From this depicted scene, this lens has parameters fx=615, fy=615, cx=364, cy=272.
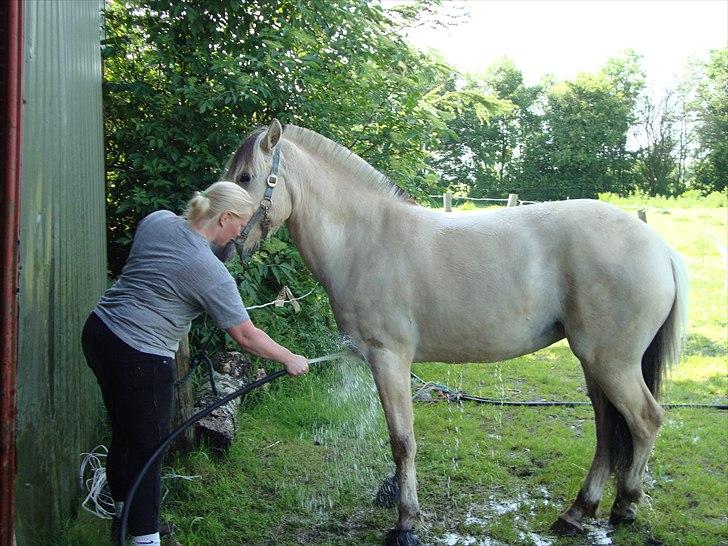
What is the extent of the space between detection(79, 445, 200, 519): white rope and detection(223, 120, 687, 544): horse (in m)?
1.49

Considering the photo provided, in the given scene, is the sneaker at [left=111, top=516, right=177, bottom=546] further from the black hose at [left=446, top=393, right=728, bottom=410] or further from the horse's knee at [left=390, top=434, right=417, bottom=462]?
the black hose at [left=446, top=393, right=728, bottom=410]

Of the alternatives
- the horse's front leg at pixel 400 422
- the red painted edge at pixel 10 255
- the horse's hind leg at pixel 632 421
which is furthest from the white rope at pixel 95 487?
the horse's hind leg at pixel 632 421

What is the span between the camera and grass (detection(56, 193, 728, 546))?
3.50 metres

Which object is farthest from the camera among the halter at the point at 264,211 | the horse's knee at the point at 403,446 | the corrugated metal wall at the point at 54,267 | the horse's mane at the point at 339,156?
the horse's mane at the point at 339,156

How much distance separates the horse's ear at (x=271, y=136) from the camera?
3.29 m

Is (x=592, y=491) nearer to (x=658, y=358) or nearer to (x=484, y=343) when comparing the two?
(x=658, y=358)

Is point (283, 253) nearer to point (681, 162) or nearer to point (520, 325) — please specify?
point (520, 325)

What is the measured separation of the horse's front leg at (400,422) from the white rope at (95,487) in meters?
1.51

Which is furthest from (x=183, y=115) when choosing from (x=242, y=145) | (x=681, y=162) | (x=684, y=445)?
(x=681, y=162)

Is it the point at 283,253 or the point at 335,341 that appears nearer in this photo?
the point at 283,253

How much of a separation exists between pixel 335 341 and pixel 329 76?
2.52m

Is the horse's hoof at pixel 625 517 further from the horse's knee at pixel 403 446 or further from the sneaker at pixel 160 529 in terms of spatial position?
the sneaker at pixel 160 529

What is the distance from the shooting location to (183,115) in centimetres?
523

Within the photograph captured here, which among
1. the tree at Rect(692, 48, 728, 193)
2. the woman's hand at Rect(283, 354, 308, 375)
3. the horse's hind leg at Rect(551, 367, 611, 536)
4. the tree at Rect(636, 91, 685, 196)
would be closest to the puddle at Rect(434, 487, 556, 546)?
the horse's hind leg at Rect(551, 367, 611, 536)
